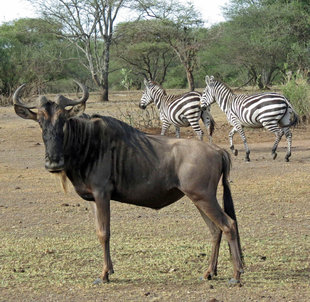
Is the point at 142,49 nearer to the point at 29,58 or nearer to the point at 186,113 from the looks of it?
the point at 29,58

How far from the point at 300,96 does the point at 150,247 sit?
43.4 feet

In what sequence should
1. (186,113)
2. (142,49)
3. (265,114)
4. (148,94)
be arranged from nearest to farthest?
(265,114) < (186,113) < (148,94) < (142,49)

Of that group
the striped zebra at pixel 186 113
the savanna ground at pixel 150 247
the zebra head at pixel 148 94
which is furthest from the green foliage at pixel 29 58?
the savanna ground at pixel 150 247

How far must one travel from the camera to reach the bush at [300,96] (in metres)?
18.4

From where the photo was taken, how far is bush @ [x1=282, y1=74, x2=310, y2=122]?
60.3 ft

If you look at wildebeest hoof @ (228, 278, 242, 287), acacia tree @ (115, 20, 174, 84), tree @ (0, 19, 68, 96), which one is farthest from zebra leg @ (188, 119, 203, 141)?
acacia tree @ (115, 20, 174, 84)

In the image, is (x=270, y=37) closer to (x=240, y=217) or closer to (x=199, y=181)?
(x=240, y=217)

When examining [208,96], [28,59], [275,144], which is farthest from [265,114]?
[28,59]

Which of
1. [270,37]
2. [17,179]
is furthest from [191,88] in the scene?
[17,179]

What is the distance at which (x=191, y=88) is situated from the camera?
36.2 metres

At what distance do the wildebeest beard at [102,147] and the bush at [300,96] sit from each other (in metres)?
13.9

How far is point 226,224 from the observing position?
498 centimetres

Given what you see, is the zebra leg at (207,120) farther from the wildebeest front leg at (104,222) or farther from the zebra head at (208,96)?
the wildebeest front leg at (104,222)

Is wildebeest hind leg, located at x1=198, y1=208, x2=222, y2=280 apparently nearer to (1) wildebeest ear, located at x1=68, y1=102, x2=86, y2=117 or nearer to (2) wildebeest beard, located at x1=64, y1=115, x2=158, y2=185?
(2) wildebeest beard, located at x1=64, y1=115, x2=158, y2=185
